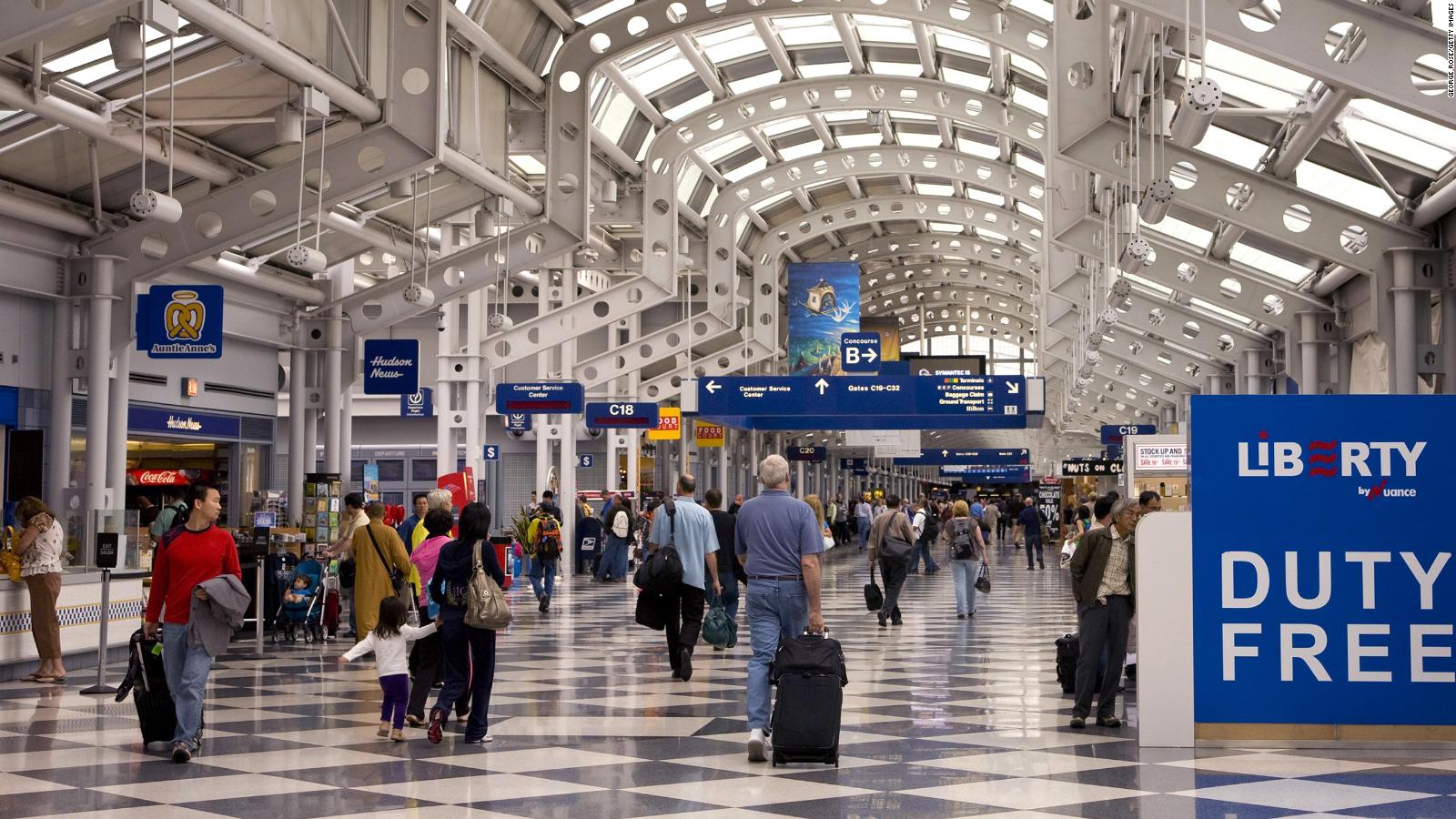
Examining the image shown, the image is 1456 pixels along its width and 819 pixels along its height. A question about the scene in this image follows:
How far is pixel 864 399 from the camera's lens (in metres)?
31.8

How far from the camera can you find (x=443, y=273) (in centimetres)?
2305

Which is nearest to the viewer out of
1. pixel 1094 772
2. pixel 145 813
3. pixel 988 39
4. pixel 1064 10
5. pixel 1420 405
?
pixel 145 813

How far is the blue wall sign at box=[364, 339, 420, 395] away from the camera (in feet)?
75.2

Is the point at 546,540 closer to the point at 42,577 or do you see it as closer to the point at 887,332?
the point at 42,577

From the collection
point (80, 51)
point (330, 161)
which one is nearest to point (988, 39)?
point (330, 161)

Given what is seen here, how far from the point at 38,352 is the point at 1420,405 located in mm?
14344

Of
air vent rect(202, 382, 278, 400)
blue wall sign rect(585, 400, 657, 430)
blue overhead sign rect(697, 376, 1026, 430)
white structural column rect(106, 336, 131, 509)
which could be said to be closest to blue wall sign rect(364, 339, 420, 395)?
air vent rect(202, 382, 278, 400)

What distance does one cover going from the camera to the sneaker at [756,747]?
820 cm

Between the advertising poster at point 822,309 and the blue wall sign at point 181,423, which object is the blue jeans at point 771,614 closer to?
the blue wall sign at point 181,423

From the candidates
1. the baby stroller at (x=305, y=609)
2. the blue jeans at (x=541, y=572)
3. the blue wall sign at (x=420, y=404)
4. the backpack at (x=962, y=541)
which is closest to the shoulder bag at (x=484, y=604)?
the baby stroller at (x=305, y=609)

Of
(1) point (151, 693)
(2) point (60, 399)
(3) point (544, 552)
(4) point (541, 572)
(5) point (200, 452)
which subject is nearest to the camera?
(1) point (151, 693)

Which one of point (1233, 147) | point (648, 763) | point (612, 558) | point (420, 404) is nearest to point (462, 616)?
point (648, 763)

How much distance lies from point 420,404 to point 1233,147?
21555 millimetres

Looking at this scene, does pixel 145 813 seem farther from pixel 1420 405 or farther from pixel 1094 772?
pixel 1420 405
